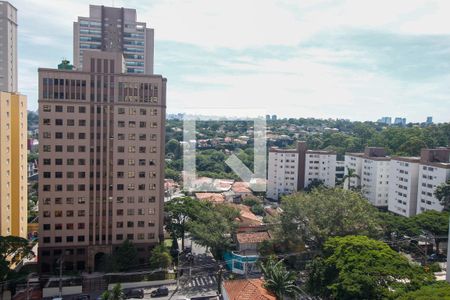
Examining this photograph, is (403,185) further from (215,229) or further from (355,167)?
(215,229)

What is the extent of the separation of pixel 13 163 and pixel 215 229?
43.3ft

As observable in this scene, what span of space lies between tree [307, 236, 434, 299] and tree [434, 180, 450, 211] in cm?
1430

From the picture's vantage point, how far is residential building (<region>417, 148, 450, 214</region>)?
28.9 m

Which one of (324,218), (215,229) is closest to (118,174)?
(215,229)

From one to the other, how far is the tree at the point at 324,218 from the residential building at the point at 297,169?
20878 mm

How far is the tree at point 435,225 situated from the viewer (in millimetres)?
24156

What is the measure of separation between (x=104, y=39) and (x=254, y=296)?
31.2 meters

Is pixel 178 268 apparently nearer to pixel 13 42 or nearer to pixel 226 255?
pixel 226 255

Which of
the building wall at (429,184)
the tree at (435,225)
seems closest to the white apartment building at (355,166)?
the building wall at (429,184)

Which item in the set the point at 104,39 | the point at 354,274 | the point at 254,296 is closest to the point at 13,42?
the point at 104,39

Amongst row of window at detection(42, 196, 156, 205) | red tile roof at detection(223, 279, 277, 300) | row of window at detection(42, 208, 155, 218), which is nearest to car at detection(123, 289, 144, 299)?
red tile roof at detection(223, 279, 277, 300)

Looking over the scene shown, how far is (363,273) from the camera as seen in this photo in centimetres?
1388

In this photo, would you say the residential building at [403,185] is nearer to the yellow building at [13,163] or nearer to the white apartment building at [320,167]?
the white apartment building at [320,167]

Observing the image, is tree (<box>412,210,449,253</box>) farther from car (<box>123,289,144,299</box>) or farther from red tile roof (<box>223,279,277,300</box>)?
car (<box>123,289,144,299</box>)
